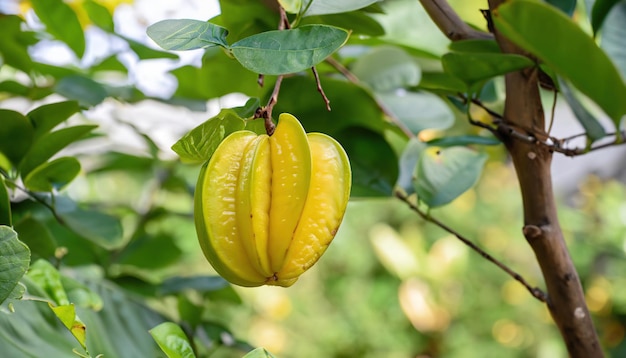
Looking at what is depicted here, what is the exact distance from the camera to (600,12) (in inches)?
12.4

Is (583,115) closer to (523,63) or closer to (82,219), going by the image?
(523,63)

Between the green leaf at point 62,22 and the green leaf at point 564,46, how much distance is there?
400mm

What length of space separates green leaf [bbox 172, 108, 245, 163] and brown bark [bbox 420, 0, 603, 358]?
135mm

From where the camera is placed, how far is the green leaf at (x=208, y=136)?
0.27m

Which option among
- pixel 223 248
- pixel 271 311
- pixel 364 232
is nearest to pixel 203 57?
pixel 223 248

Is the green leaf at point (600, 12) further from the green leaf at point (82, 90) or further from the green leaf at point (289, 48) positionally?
the green leaf at point (82, 90)

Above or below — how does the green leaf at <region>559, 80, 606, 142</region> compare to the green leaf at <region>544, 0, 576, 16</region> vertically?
below

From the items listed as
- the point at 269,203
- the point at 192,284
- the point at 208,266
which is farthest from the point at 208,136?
the point at 208,266

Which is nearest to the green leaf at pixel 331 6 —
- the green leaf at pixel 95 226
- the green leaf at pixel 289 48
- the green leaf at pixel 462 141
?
the green leaf at pixel 289 48

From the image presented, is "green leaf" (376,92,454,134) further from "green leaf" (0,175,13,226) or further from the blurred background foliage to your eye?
"green leaf" (0,175,13,226)

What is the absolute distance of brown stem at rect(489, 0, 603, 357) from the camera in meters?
0.35

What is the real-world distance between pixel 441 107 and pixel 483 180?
157 centimetres

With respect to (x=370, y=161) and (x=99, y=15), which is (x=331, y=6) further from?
(x=99, y=15)

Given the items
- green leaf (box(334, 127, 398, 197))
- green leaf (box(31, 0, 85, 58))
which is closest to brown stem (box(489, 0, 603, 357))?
green leaf (box(334, 127, 398, 197))
